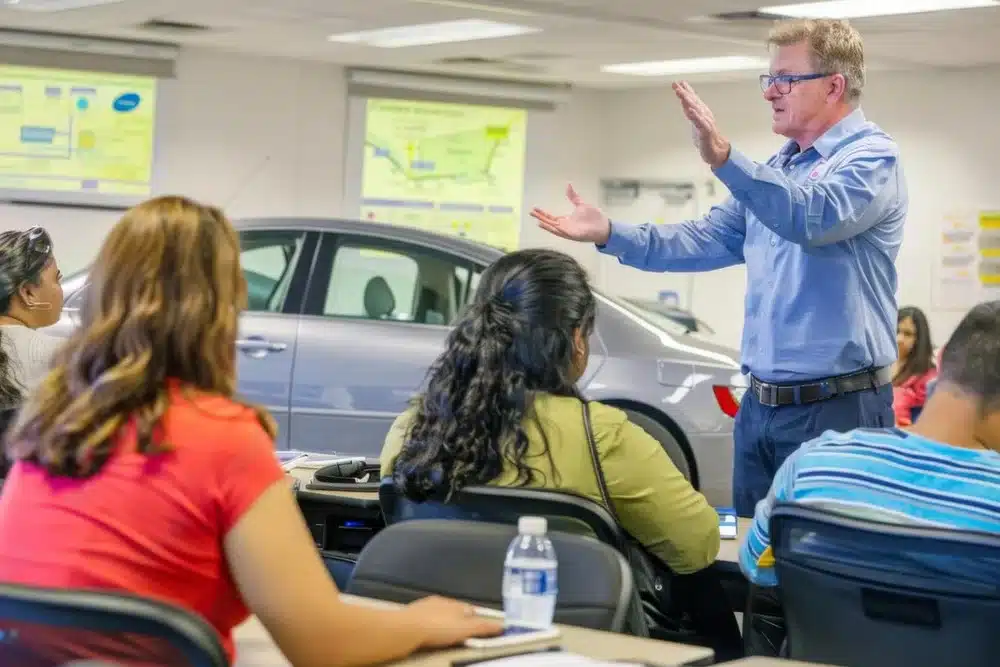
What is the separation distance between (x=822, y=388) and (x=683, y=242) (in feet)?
1.86

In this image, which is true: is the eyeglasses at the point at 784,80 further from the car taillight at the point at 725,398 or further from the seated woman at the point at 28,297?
the car taillight at the point at 725,398

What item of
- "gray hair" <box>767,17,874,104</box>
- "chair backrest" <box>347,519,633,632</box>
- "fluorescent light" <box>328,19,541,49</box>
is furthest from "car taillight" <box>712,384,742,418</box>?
"chair backrest" <box>347,519,633,632</box>

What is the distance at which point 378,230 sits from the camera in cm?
673

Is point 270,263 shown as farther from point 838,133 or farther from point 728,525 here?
point 728,525

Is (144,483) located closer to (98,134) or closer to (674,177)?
(98,134)

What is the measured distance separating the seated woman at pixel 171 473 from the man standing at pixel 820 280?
1624 mm

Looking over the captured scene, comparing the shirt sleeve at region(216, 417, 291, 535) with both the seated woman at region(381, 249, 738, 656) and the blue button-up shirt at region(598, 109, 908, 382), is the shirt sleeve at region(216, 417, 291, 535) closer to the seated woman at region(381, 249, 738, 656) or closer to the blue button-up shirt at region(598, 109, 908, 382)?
the seated woman at region(381, 249, 738, 656)

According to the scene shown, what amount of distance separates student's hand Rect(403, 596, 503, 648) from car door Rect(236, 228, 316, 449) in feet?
14.7

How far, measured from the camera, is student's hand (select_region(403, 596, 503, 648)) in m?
1.90

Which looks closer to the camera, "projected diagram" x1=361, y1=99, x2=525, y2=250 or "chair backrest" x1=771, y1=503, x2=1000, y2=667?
"chair backrest" x1=771, y1=503, x2=1000, y2=667

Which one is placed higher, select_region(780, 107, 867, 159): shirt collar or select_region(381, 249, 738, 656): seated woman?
select_region(780, 107, 867, 159): shirt collar

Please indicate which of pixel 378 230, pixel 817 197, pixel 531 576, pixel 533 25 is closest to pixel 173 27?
pixel 533 25

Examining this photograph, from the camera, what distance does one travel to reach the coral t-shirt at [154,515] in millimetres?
1761

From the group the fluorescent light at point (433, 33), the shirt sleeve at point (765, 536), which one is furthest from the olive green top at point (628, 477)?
the fluorescent light at point (433, 33)
